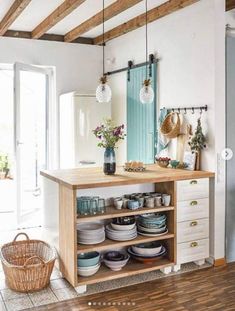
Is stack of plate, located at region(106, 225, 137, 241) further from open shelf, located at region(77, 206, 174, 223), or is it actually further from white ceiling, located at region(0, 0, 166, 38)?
white ceiling, located at region(0, 0, 166, 38)

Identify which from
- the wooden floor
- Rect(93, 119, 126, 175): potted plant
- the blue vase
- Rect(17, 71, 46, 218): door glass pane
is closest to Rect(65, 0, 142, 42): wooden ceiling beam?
Rect(17, 71, 46, 218): door glass pane

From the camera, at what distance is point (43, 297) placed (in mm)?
3020

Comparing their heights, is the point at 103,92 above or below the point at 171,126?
above

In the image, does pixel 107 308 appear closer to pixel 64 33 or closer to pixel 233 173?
pixel 233 173

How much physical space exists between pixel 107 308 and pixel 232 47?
101 inches

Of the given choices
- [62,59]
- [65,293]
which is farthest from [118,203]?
[62,59]

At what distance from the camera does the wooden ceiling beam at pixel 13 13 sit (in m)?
3.72

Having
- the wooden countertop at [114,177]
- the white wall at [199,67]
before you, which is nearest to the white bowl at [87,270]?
the wooden countertop at [114,177]

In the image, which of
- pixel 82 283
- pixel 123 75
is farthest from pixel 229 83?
pixel 82 283

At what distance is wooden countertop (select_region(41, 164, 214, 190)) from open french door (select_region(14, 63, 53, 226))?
151 cm

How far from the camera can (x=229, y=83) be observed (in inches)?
143

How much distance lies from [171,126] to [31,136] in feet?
6.89

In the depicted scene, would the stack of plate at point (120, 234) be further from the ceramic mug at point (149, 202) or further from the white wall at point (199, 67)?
the white wall at point (199, 67)

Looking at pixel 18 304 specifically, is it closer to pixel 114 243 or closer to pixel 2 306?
pixel 2 306
